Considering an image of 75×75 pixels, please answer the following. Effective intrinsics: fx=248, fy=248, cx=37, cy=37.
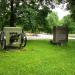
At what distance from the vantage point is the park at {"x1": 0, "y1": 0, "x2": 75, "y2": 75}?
33.0 feet

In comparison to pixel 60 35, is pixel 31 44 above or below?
below

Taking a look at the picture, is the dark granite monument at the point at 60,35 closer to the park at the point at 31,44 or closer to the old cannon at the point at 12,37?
the park at the point at 31,44

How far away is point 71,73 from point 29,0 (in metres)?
18.6

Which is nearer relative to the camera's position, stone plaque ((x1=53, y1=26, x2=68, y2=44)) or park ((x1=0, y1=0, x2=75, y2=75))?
park ((x1=0, y1=0, x2=75, y2=75))

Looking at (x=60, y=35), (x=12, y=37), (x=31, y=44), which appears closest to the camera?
(x=12, y=37)

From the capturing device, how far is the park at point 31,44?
33.0ft

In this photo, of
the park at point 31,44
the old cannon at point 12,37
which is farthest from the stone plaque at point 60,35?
the old cannon at point 12,37

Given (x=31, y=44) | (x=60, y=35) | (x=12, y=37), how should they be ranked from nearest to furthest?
(x=12, y=37)
(x=31, y=44)
(x=60, y=35)

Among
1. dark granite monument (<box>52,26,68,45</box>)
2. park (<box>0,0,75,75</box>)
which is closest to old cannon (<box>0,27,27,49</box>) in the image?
park (<box>0,0,75,75</box>)

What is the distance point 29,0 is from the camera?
2680 cm

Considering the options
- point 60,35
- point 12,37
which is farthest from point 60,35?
point 12,37

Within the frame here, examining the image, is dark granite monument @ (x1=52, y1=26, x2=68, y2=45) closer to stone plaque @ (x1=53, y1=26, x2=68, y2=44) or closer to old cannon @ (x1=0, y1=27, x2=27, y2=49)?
stone plaque @ (x1=53, y1=26, x2=68, y2=44)

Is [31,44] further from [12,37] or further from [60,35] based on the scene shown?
[12,37]

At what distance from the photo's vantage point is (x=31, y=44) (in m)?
21.2
